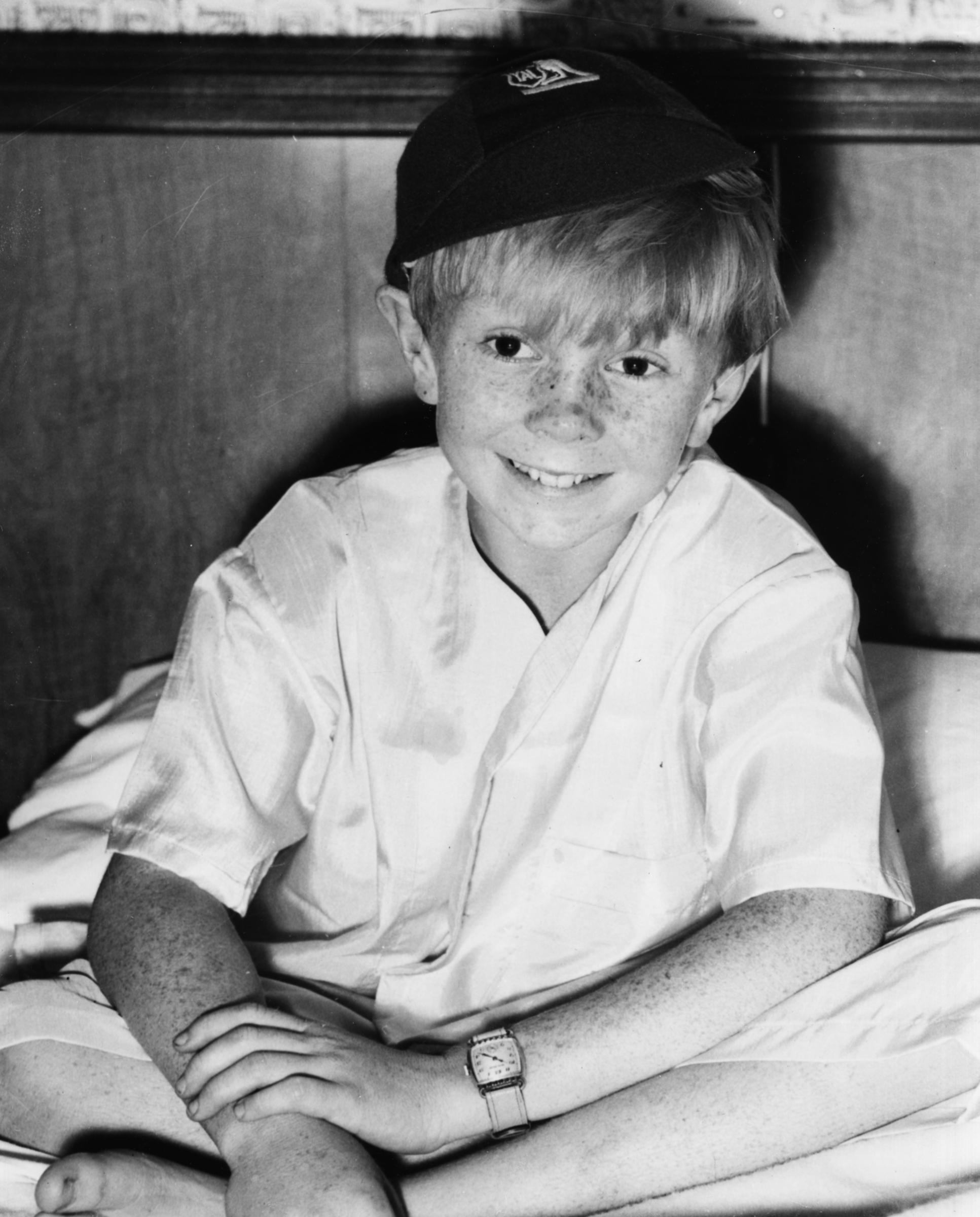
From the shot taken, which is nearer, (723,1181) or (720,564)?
(723,1181)

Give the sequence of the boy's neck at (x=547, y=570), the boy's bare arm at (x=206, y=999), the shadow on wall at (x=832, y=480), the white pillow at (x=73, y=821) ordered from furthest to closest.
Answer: the shadow on wall at (x=832, y=480), the white pillow at (x=73, y=821), the boy's neck at (x=547, y=570), the boy's bare arm at (x=206, y=999)

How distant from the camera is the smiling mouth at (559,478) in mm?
938

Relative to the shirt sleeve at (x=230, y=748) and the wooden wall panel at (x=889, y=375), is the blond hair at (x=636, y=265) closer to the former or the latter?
the shirt sleeve at (x=230, y=748)

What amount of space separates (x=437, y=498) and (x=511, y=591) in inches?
4.1

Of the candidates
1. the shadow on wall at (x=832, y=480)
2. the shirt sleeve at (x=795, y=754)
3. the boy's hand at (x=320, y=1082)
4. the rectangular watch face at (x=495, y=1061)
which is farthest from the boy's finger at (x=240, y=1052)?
the shadow on wall at (x=832, y=480)

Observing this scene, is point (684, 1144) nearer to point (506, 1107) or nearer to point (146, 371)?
point (506, 1107)

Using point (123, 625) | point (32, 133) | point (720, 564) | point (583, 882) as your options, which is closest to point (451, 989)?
point (583, 882)

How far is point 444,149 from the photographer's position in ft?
3.01

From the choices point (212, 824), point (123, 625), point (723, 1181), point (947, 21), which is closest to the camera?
point (723, 1181)

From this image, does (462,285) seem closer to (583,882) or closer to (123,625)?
(583,882)

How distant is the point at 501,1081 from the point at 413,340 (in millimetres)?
528

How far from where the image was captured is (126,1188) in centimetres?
84

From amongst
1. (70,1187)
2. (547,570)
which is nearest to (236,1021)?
(70,1187)

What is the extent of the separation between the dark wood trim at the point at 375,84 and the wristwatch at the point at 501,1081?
0.87m
